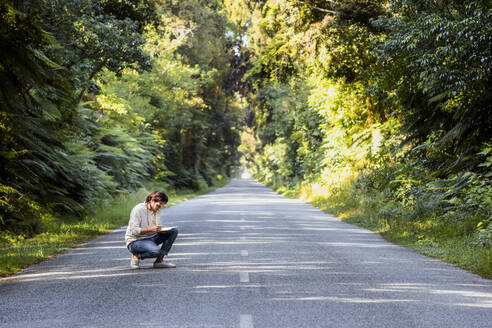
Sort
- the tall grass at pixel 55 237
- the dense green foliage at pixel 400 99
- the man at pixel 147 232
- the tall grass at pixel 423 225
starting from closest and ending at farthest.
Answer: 1. the man at pixel 147 232
2. the tall grass at pixel 423 225
3. the tall grass at pixel 55 237
4. the dense green foliage at pixel 400 99

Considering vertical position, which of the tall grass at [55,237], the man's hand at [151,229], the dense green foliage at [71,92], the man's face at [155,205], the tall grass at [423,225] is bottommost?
the tall grass at [423,225]

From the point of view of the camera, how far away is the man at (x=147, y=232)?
10133mm

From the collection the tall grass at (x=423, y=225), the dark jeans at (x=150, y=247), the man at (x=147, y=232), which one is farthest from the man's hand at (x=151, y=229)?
the tall grass at (x=423, y=225)

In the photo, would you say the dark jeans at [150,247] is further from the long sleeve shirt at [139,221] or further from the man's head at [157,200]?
the man's head at [157,200]

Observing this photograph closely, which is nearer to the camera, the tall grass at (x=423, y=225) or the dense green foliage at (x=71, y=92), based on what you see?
the dense green foliage at (x=71, y=92)

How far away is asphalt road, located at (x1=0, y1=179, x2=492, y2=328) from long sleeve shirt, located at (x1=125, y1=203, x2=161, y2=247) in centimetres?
62

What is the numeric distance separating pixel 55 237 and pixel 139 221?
570 centimetres

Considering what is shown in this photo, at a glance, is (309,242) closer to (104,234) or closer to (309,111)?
(104,234)

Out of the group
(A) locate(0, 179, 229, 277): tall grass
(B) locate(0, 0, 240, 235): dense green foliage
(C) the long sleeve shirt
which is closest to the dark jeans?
(C) the long sleeve shirt

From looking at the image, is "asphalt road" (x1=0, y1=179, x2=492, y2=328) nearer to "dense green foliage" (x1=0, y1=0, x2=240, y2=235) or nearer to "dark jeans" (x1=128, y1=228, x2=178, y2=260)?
"dark jeans" (x1=128, y1=228, x2=178, y2=260)

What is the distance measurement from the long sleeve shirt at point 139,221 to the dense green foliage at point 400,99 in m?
5.80

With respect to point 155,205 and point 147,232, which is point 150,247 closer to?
point 147,232

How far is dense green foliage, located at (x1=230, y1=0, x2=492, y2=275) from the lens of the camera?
12508 mm

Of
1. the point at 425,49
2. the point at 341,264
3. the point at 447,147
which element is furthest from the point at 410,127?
the point at 341,264
